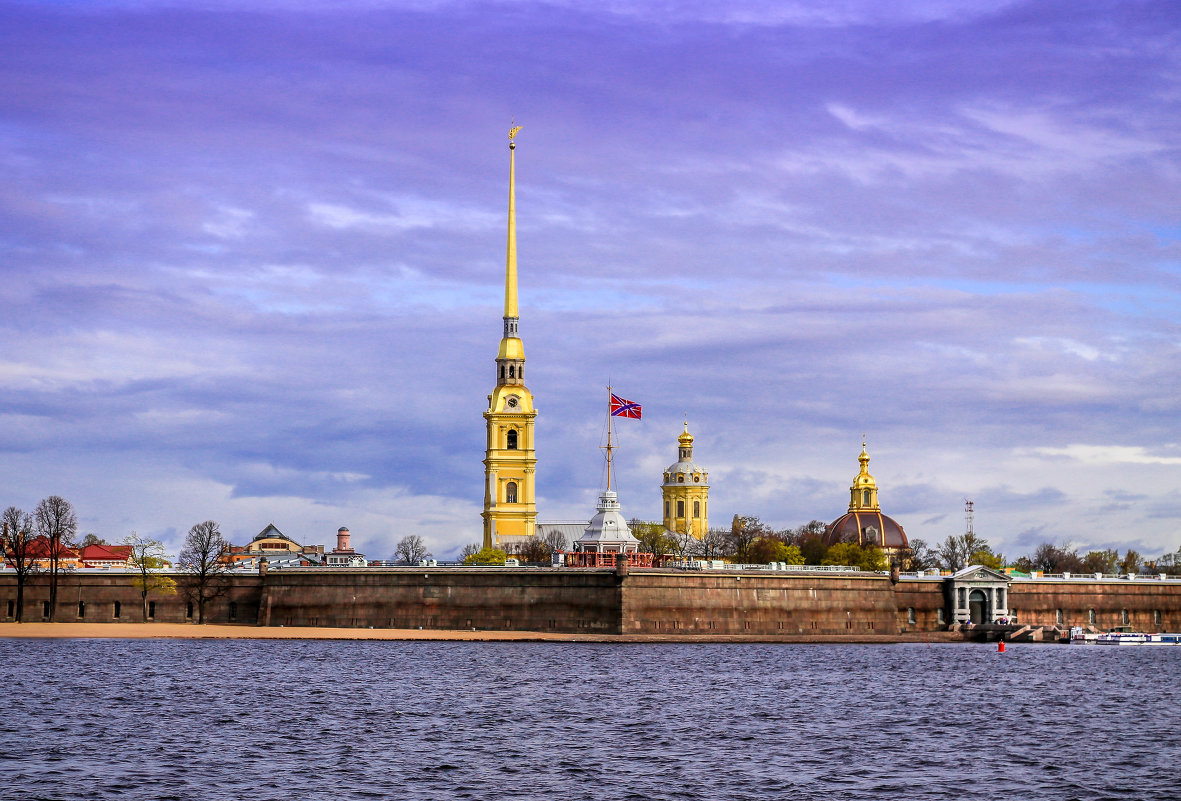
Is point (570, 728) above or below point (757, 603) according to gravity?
below

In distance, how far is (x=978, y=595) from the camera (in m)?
125

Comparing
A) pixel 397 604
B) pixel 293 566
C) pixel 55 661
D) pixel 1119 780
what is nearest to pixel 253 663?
pixel 55 661

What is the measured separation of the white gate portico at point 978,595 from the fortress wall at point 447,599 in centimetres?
3364

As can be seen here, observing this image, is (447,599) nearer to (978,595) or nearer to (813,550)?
(978,595)

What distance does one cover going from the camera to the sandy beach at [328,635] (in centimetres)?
10362

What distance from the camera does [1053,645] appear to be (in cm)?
12056

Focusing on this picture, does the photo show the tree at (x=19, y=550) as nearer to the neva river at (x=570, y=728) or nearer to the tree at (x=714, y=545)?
the neva river at (x=570, y=728)

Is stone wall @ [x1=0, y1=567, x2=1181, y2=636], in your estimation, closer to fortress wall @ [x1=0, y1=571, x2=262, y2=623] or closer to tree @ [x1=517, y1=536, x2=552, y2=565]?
fortress wall @ [x1=0, y1=571, x2=262, y2=623]

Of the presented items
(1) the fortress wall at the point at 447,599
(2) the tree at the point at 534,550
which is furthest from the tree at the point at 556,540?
(1) the fortress wall at the point at 447,599

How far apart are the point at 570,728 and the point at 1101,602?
87928 millimetres

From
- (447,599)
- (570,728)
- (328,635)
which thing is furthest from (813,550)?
(570,728)

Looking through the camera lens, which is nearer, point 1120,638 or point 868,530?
point 1120,638

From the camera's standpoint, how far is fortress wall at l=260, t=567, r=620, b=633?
10694cm

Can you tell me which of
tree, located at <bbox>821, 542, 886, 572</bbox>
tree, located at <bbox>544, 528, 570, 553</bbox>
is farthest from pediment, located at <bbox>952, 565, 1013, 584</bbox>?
tree, located at <bbox>544, 528, 570, 553</bbox>
